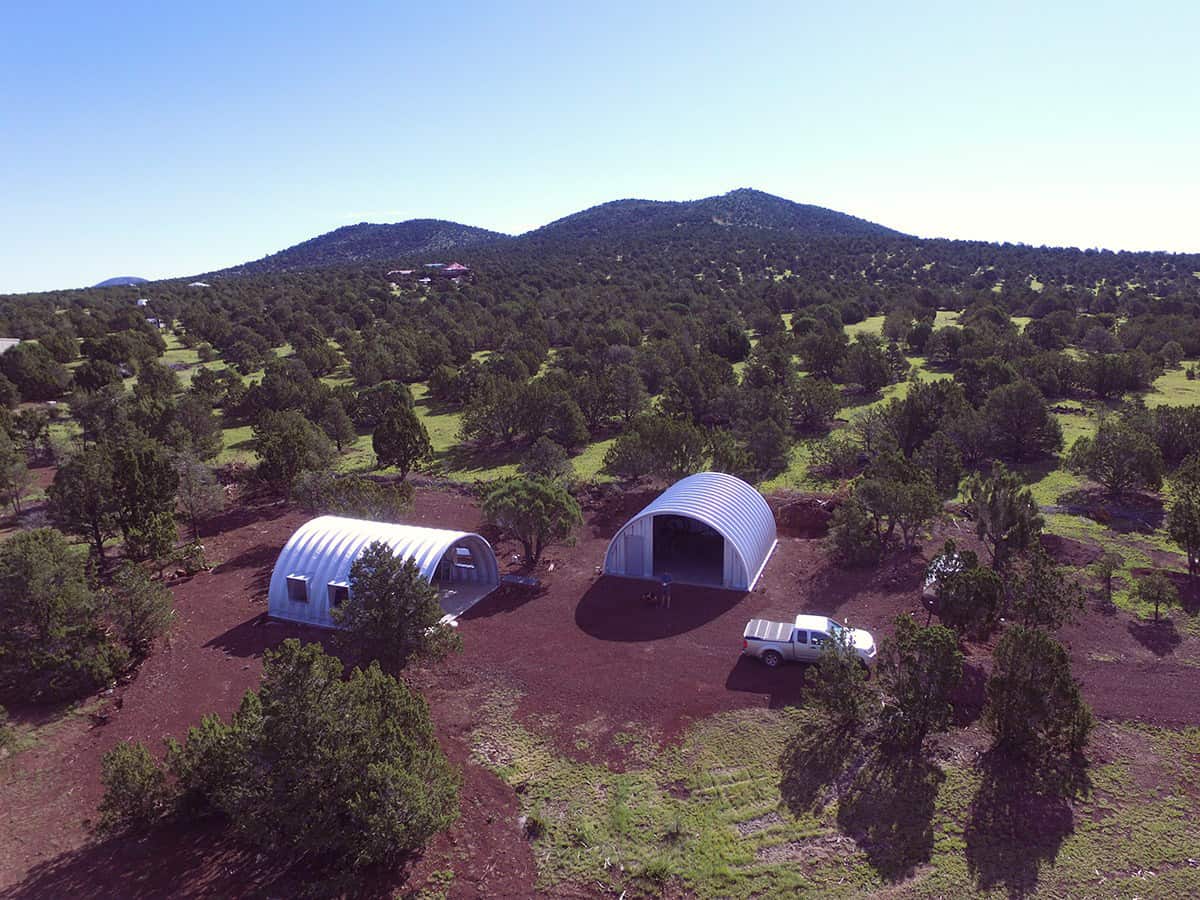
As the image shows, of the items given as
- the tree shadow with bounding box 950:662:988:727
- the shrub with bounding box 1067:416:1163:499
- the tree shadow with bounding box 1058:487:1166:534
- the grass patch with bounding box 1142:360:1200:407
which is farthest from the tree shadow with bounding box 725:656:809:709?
the grass patch with bounding box 1142:360:1200:407

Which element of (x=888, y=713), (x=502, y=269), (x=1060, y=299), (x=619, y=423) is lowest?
(x=888, y=713)

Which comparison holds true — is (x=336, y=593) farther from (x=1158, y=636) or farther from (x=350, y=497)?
(x=1158, y=636)

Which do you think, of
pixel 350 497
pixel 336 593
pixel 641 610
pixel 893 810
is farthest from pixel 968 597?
pixel 350 497

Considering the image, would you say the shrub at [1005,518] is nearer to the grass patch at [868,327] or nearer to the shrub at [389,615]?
the shrub at [389,615]

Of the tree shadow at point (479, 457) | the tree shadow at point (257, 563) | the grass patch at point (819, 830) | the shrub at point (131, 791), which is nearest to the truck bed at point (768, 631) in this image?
the grass patch at point (819, 830)

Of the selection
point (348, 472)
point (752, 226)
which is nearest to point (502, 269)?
point (752, 226)

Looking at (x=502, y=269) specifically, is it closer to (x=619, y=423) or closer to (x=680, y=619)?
(x=619, y=423)
